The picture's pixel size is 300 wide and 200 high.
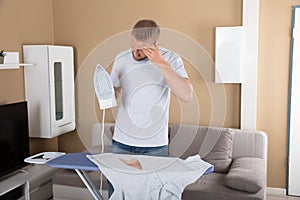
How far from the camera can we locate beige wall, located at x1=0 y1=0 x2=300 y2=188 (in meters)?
3.20

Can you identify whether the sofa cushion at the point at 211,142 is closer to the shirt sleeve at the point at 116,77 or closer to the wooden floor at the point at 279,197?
the wooden floor at the point at 279,197

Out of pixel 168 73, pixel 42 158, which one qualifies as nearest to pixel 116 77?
pixel 168 73

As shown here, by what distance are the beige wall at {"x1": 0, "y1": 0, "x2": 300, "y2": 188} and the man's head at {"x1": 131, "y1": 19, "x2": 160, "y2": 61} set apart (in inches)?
57.3

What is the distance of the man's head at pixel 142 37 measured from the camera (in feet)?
5.78

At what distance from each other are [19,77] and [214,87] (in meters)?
1.79

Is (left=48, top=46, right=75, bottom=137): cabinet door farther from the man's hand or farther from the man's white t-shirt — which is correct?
the man's hand

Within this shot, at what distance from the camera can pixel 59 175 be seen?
299cm

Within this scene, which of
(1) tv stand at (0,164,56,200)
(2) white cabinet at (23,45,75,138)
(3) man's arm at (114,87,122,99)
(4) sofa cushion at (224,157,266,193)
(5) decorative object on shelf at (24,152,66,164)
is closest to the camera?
(3) man's arm at (114,87,122,99)

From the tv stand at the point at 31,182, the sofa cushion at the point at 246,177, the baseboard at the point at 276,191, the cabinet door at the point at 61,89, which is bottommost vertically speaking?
the baseboard at the point at 276,191

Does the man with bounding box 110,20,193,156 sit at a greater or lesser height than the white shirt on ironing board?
greater

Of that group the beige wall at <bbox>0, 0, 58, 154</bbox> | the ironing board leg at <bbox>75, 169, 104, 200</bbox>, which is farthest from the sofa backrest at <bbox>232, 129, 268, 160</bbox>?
the beige wall at <bbox>0, 0, 58, 154</bbox>

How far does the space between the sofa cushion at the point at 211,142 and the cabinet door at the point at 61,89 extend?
1075 mm

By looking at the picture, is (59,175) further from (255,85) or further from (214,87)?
(255,85)

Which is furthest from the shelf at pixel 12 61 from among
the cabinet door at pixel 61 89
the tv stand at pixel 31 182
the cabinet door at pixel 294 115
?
the cabinet door at pixel 294 115
